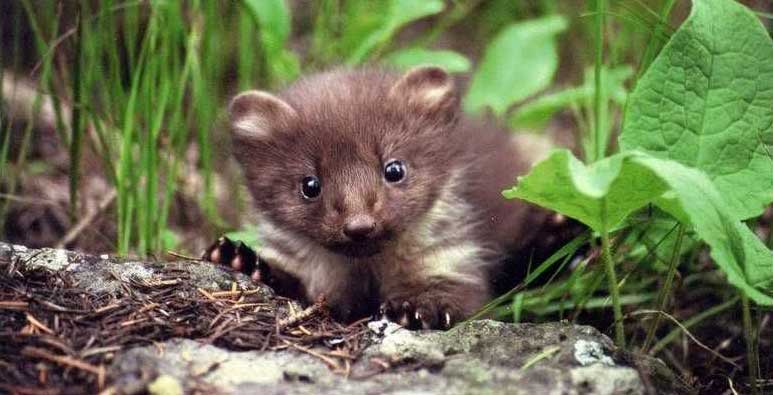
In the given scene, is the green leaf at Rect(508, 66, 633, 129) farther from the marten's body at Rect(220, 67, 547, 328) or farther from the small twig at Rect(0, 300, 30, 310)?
the small twig at Rect(0, 300, 30, 310)

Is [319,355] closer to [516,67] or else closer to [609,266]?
[609,266]

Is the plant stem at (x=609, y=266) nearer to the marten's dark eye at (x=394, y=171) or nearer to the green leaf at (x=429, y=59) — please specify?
the marten's dark eye at (x=394, y=171)

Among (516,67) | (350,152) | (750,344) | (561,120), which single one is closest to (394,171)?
(350,152)

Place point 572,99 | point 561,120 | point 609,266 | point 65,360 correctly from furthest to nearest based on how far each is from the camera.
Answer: point 561,120
point 572,99
point 609,266
point 65,360

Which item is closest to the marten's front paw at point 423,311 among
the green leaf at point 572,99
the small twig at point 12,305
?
the small twig at point 12,305

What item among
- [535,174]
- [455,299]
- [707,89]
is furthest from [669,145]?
[455,299]

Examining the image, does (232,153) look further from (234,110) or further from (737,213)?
(737,213)
